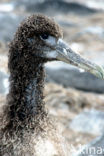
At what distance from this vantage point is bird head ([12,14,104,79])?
4453 millimetres

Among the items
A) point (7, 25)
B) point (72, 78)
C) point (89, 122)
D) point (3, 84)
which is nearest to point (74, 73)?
point (72, 78)

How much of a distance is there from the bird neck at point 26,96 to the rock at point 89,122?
2603mm

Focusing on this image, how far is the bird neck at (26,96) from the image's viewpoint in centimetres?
455

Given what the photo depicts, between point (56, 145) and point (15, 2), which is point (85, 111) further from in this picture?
point (15, 2)

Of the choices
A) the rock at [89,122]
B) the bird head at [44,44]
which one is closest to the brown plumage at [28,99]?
the bird head at [44,44]

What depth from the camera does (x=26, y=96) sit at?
462cm

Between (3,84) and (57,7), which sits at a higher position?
(57,7)

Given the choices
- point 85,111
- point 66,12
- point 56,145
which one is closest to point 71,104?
point 85,111

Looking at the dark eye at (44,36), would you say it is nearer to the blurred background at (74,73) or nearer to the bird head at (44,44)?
the bird head at (44,44)

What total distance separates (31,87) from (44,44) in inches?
15.3

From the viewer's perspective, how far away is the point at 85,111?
25.0ft

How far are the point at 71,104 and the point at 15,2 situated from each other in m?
7.05

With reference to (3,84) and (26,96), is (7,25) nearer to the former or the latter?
(3,84)

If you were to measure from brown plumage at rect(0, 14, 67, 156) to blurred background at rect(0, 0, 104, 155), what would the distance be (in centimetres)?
47
